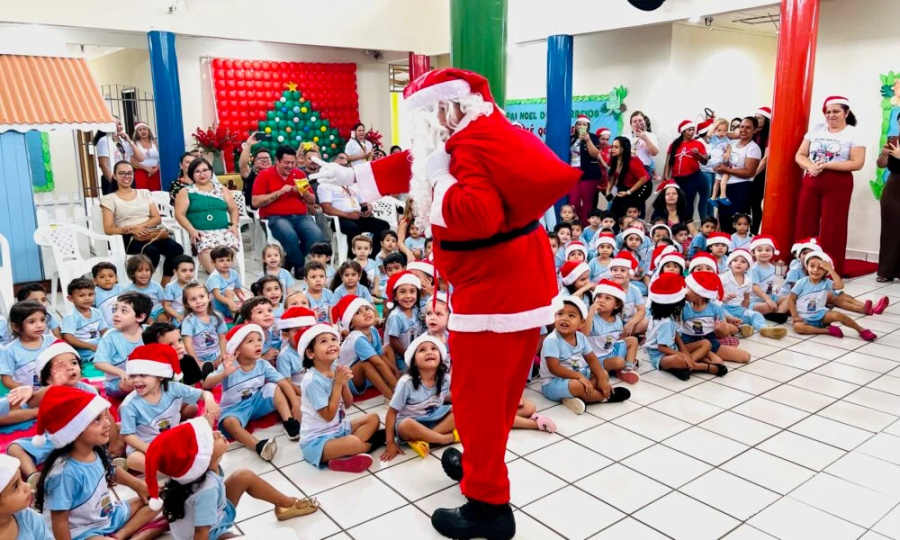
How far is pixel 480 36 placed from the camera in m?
4.16

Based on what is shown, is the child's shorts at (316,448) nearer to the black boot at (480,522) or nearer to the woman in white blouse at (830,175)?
the black boot at (480,522)

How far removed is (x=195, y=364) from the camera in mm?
3652

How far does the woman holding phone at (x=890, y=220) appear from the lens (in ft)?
20.2

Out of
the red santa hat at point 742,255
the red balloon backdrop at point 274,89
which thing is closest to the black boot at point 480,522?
the red santa hat at point 742,255

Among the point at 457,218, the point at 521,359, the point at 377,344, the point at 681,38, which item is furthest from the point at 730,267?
the point at 681,38

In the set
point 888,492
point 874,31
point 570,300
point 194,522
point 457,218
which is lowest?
point 888,492

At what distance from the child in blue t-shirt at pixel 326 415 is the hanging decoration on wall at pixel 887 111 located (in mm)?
6145

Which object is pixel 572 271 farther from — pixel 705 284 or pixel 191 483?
pixel 191 483

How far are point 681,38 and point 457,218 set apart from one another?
309 inches

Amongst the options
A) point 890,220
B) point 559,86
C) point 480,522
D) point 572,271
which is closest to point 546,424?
point 480,522

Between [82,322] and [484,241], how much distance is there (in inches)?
126

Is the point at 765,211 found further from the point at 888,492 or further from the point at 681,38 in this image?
the point at 888,492

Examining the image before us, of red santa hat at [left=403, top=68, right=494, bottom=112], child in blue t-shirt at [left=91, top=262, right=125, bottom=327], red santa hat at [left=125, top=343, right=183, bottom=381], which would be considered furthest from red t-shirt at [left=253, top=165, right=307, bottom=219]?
red santa hat at [left=403, top=68, right=494, bottom=112]

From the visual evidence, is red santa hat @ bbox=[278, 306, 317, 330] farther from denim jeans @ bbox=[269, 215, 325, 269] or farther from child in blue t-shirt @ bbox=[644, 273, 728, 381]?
denim jeans @ bbox=[269, 215, 325, 269]
